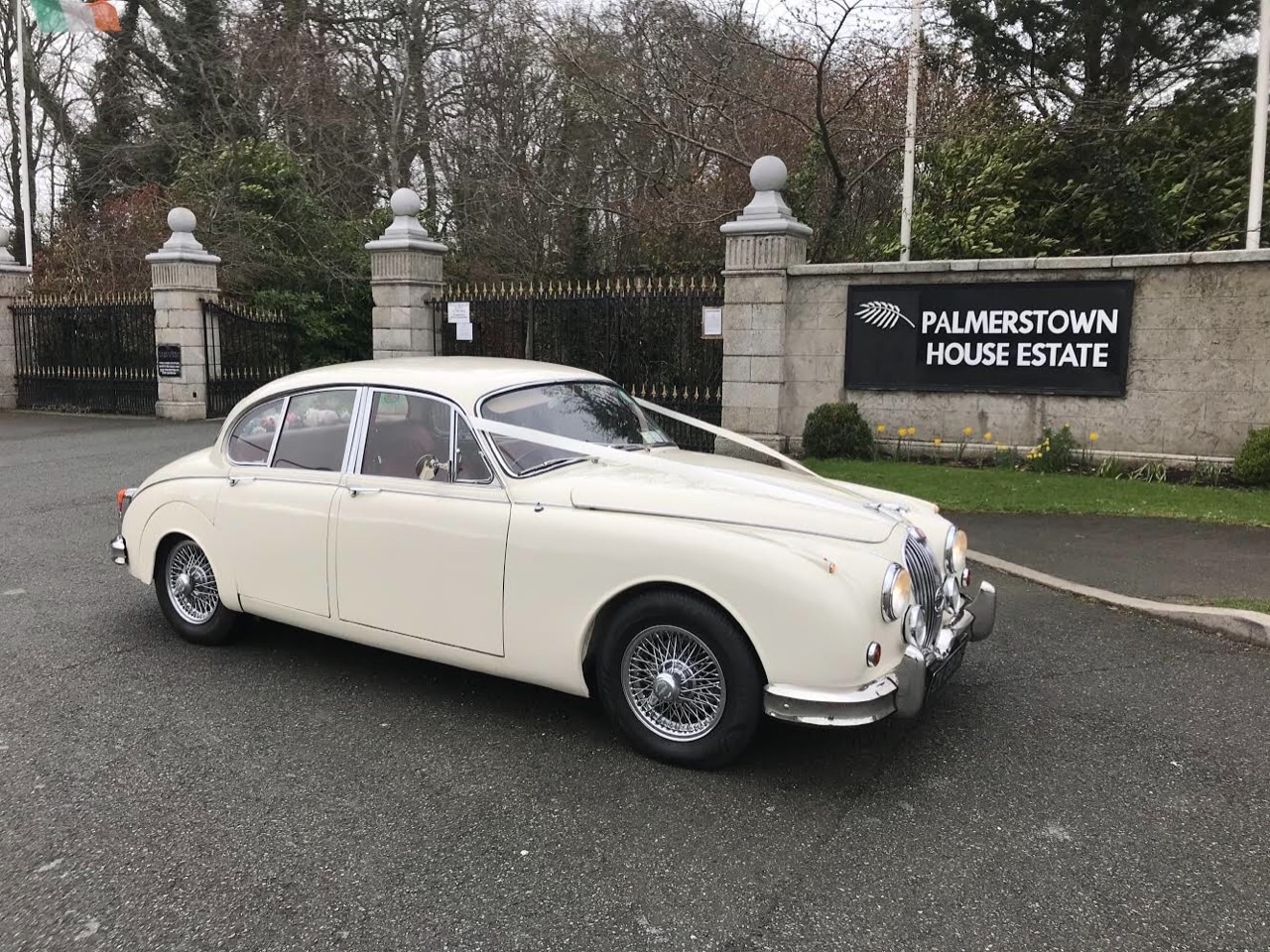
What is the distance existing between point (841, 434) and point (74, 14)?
19488mm

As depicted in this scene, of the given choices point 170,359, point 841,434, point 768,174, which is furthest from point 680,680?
point 170,359

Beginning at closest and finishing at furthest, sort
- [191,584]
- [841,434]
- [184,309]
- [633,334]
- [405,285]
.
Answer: [191,584] → [841,434] → [633,334] → [405,285] → [184,309]

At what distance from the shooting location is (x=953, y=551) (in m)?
4.16

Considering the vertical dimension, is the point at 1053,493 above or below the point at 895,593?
below

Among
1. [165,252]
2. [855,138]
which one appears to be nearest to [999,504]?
[855,138]

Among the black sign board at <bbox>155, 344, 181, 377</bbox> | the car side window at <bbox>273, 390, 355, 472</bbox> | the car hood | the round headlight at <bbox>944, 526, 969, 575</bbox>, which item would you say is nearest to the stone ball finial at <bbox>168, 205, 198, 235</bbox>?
the black sign board at <bbox>155, 344, 181, 377</bbox>

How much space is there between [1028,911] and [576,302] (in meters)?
11.2

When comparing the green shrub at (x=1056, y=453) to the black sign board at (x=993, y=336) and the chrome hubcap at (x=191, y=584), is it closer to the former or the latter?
the black sign board at (x=993, y=336)

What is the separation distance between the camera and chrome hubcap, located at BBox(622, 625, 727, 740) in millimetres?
3654

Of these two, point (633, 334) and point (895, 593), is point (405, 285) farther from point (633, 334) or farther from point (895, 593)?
point (895, 593)

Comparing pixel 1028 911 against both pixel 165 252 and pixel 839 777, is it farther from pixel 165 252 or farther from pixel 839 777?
pixel 165 252

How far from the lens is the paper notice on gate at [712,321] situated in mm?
11966

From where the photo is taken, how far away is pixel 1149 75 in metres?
14.5

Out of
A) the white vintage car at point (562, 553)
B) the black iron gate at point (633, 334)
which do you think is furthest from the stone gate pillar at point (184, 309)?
the white vintage car at point (562, 553)
